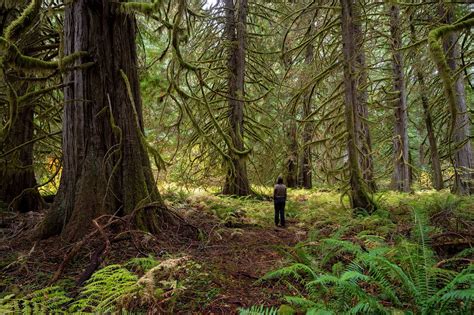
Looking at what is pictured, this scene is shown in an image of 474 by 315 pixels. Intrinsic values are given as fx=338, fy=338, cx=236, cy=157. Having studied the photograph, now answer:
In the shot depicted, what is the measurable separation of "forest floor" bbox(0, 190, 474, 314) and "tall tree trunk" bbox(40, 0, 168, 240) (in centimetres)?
51

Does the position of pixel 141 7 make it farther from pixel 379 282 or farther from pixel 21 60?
pixel 379 282

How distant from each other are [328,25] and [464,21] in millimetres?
4274

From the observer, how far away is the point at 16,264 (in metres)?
4.10

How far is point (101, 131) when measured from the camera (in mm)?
5023

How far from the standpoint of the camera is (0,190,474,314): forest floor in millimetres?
3379

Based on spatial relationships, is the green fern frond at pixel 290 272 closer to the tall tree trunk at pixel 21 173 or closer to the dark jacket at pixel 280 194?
the dark jacket at pixel 280 194

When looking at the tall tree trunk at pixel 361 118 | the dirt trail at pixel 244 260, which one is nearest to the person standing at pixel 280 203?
the dirt trail at pixel 244 260

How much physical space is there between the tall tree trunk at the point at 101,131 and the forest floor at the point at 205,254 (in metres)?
0.51

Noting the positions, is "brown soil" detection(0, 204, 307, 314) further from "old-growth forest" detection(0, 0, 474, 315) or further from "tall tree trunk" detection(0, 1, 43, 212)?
"tall tree trunk" detection(0, 1, 43, 212)

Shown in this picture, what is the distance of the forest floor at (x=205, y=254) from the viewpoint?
3379 mm

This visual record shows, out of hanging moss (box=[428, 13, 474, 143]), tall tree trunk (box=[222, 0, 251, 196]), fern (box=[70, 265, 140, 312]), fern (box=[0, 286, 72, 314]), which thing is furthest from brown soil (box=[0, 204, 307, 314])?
tall tree trunk (box=[222, 0, 251, 196])

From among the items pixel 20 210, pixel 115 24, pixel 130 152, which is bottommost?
pixel 20 210

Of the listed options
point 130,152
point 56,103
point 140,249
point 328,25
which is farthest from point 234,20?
point 140,249

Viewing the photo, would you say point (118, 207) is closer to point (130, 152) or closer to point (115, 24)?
point (130, 152)
